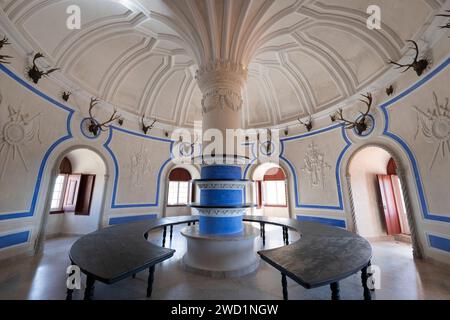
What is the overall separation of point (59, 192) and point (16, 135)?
3.33 m

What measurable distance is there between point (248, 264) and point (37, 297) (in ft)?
9.46

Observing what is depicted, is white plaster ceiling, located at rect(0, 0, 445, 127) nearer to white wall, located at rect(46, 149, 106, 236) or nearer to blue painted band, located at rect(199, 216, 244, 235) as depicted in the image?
white wall, located at rect(46, 149, 106, 236)

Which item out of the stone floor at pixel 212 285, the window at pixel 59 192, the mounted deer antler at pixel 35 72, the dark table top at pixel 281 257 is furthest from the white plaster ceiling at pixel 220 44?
the stone floor at pixel 212 285

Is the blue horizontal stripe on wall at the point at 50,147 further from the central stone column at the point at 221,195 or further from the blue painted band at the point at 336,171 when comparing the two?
the blue painted band at the point at 336,171

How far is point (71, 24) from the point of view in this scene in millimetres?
4289

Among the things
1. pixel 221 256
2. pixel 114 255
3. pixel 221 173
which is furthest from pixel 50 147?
pixel 221 256

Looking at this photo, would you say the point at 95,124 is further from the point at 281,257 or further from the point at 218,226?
the point at 281,257

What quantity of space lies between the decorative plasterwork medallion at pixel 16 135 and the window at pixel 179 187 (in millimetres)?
5088

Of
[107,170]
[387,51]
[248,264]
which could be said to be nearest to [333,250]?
[248,264]

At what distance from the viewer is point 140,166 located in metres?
6.67

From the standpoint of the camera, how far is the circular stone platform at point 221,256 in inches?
110

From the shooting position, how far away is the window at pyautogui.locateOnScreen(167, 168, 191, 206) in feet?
27.6

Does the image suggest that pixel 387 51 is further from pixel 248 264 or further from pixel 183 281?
pixel 183 281
